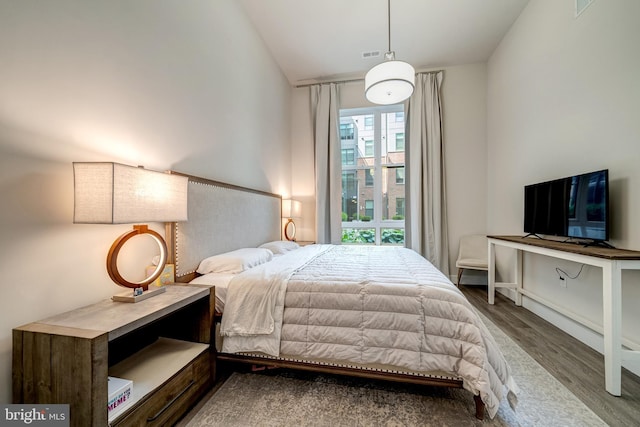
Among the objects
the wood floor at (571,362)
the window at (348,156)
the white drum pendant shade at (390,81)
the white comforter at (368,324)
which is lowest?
the wood floor at (571,362)

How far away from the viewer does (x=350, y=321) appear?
57.1 inches

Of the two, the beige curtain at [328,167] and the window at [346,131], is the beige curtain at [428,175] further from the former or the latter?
the beige curtain at [328,167]

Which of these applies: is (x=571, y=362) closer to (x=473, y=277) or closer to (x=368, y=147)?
(x=473, y=277)

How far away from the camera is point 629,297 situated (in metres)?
1.67

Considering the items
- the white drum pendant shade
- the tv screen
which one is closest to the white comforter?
the tv screen

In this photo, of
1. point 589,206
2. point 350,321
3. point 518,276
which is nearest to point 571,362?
point 589,206

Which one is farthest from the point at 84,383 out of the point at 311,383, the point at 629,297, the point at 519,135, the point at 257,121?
the point at 519,135

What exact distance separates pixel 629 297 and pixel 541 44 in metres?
2.53

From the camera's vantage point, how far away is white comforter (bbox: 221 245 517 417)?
4.24 ft

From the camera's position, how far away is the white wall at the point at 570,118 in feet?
5.57

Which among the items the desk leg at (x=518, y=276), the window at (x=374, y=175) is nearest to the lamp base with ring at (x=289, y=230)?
the window at (x=374, y=175)

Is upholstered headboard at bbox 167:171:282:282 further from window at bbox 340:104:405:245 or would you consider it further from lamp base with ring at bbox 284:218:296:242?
window at bbox 340:104:405:245

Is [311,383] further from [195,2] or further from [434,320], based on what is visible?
[195,2]

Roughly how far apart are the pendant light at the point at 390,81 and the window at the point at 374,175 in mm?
1818
